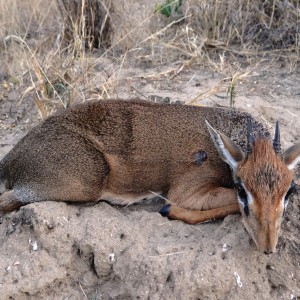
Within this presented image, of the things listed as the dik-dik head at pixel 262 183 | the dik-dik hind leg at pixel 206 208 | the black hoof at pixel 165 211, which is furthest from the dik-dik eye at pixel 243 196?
the black hoof at pixel 165 211

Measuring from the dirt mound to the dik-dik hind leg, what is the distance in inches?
3.1

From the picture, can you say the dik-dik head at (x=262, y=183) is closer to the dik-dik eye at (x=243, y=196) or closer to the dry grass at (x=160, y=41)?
the dik-dik eye at (x=243, y=196)

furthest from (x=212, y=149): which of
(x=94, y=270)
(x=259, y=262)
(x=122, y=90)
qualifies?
(x=122, y=90)

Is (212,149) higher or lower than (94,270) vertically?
higher

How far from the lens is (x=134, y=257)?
195 inches

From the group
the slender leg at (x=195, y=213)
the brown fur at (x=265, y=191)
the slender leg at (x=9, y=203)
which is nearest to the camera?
the brown fur at (x=265, y=191)

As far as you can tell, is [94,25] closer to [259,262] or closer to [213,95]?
[213,95]

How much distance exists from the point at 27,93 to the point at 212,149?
11.3 ft

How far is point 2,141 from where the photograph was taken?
7180 mm

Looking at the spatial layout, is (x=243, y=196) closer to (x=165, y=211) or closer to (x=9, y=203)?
(x=165, y=211)

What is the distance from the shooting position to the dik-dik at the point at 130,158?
218 inches

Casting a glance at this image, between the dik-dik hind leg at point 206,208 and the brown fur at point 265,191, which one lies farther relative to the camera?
the dik-dik hind leg at point 206,208

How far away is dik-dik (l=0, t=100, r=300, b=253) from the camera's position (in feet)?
18.2

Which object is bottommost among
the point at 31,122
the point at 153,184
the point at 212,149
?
the point at 31,122
